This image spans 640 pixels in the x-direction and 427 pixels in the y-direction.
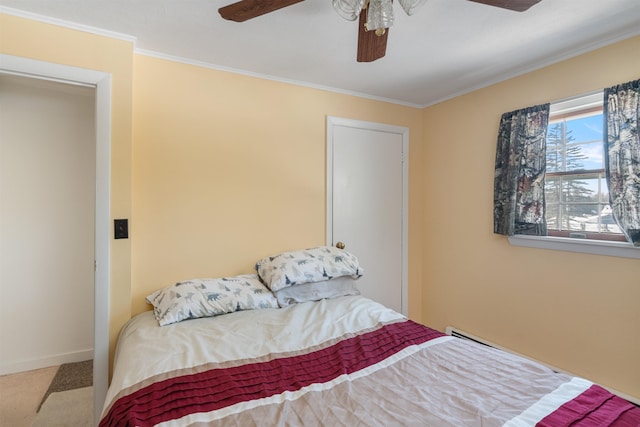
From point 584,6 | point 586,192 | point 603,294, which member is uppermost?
point 584,6

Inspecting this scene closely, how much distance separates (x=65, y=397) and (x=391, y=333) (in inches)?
91.5

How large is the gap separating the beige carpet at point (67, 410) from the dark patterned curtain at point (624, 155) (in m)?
3.42

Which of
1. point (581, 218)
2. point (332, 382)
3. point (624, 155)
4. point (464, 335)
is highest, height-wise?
point (624, 155)

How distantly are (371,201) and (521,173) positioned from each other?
3.95 feet

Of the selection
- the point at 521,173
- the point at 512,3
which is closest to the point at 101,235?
the point at 512,3

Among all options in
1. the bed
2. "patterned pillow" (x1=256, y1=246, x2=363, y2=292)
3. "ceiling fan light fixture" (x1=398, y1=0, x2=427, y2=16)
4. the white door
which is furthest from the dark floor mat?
"ceiling fan light fixture" (x1=398, y1=0, x2=427, y2=16)

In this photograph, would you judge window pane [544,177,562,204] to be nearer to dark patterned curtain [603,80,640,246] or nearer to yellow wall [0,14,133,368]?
dark patterned curtain [603,80,640,246]

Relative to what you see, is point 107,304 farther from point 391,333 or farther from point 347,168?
point 347,168

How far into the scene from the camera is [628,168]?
1.72 metres

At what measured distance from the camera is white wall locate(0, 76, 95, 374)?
2.44m

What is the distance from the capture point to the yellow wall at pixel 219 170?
2.04 m

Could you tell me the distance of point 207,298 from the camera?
185 centimetres

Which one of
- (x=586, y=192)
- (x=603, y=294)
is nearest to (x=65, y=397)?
(x=603, y=294)

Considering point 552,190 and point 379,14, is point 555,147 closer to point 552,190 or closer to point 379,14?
point 552,190
